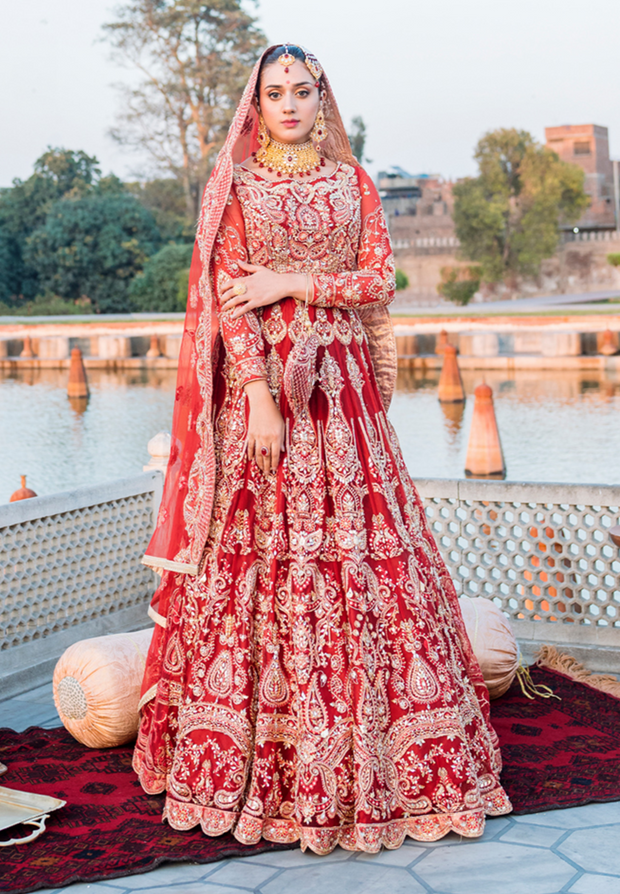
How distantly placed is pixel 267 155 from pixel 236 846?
4.88 feet

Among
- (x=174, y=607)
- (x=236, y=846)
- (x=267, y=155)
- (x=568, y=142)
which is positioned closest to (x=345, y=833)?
(x=236, y=846)

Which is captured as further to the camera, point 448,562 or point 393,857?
point 448,562

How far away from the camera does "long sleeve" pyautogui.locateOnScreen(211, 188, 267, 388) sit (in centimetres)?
214

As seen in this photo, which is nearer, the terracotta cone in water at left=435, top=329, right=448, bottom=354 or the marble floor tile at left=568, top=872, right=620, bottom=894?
the marble floor tile at left=568, top=872, right=620, bottom=894

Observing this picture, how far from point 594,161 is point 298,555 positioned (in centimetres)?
4334

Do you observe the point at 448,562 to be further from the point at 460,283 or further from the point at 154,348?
the point at 460,283

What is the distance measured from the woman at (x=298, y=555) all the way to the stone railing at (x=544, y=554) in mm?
1193

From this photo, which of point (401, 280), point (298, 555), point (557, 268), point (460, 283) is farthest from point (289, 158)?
point (557, 268)

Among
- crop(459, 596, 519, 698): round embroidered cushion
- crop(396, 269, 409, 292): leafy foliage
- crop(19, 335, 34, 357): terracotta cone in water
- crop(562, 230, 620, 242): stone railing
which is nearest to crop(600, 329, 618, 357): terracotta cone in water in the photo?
crop(19, 335, 34, 357): terracotta cone in water

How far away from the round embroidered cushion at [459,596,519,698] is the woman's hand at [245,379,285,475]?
1.06 meters

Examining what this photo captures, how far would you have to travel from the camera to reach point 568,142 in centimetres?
4281

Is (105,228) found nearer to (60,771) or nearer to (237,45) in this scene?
(237,45)

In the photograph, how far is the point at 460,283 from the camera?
1203 inches

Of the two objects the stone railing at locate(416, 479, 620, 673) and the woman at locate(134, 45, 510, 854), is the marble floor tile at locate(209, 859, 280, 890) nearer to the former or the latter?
the woman at locate(134, 45, 510, 854)
